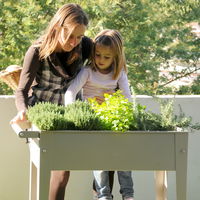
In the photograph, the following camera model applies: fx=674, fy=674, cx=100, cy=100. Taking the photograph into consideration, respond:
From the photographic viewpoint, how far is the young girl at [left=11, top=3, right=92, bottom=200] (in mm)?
3674

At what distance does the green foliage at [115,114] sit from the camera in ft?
10.4

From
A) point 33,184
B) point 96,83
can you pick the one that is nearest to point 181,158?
point 96,83

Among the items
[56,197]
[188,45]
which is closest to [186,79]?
[188,45]

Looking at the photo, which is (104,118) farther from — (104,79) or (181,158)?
(104,79)

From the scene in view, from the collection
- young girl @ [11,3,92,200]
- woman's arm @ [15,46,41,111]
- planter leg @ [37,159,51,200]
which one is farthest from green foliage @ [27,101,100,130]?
woman's arm @ [15,46,41,111]

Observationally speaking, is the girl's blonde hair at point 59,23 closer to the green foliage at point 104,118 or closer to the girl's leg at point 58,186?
the green foliage at point 104,118

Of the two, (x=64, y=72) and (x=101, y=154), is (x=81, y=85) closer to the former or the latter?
(x=64, y=72)

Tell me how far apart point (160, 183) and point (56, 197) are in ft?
1.99

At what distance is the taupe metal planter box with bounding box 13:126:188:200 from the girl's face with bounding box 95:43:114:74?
825 mm

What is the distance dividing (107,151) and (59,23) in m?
0.91

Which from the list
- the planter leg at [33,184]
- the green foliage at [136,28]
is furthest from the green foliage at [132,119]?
the green foliage at [136,28]

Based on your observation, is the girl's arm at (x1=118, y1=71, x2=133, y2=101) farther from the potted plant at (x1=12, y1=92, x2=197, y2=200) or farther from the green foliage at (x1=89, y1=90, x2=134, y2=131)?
the potted plant at (x1=12, y1=92, x2=197, y2=200)

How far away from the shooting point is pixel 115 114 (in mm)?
3221

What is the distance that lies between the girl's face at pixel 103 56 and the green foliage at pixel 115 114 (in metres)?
0.54
